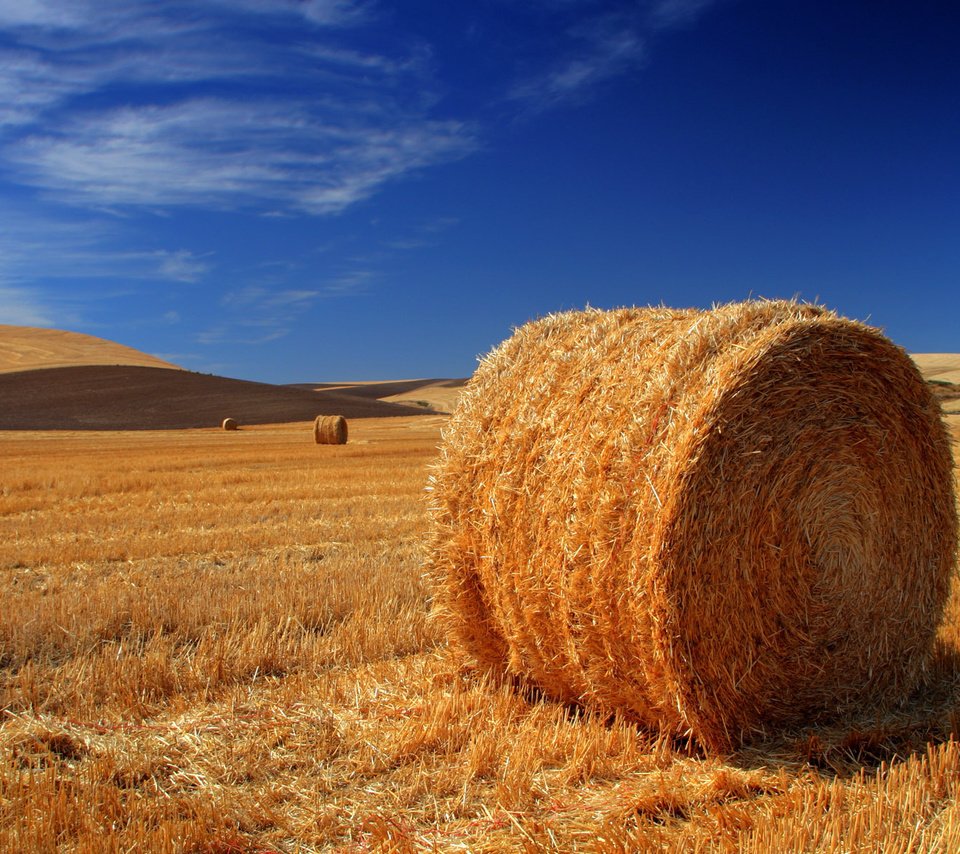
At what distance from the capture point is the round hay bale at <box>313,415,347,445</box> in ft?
91.2

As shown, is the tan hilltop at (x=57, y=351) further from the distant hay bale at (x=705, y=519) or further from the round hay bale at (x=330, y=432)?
the distant hay bale at (x=705, y=519)

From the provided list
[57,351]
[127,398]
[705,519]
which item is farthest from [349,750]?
[57,351]

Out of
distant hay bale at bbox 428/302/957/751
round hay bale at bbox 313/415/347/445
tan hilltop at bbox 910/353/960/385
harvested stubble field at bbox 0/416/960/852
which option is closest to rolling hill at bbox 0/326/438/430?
round hay bale at bbox 313/415/347/445

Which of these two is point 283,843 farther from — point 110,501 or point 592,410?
point 110,501

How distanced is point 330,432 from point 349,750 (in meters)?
24.4

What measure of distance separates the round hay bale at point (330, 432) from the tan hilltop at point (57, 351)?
40.4 metres

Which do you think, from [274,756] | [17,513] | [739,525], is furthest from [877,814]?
[17,513]

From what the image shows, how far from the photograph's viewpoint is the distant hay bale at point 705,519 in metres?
3.76

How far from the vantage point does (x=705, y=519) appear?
3736mm

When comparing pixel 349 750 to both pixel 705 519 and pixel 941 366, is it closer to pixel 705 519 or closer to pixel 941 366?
pixel 705 519

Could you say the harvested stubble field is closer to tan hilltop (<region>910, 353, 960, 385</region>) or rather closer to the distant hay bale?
the distant hay bale

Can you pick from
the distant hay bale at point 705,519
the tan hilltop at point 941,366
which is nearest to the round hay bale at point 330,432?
the distant hay bale at point 705,519

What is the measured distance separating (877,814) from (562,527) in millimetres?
1725

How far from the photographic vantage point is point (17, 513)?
11062 mm
